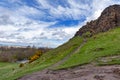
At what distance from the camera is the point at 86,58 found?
60.0 meters

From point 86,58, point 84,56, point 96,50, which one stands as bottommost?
point 86,58

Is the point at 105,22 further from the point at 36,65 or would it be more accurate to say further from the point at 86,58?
the point at 86,58

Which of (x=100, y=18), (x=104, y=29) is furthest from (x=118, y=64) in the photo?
(x=100, y=18)

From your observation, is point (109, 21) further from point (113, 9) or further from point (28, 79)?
point (28, 79)

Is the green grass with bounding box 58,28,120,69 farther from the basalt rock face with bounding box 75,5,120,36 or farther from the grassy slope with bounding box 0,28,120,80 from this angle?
the basalt rock face with bounding box 75,5,120,36

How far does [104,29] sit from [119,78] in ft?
245

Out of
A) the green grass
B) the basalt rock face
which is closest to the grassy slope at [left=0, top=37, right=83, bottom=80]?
the green grass

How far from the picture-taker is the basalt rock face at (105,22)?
112856mm

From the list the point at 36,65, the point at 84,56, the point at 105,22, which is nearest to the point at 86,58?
the point at 84,56

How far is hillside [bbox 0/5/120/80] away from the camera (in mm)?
43219

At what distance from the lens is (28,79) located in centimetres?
4659

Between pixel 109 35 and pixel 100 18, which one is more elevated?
pixel 100 18

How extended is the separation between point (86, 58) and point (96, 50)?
11.0 metres

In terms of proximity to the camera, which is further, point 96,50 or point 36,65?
point 36,65
